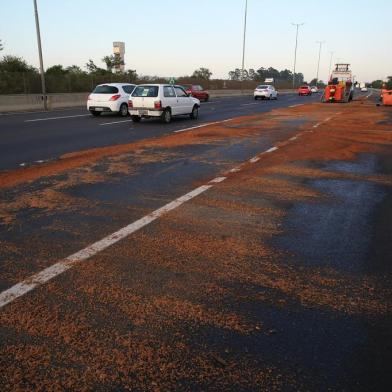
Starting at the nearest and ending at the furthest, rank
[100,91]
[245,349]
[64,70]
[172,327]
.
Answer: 1. [245,349]
2. [172,327]
3. [100,91]
4. [64,70]

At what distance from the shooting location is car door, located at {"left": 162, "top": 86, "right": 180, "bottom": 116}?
1872cm

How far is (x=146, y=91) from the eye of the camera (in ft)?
61.2

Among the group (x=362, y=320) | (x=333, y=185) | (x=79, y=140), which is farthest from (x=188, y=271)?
(x=79, y=140)

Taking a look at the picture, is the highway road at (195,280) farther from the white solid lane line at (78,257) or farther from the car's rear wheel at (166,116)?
the car's rear wheel at (166,116)

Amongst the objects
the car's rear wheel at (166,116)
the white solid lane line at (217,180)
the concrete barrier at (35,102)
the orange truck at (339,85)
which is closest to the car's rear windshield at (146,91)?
the car's rear wheel at (166,116)

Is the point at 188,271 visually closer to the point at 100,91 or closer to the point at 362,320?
the point at 362,320

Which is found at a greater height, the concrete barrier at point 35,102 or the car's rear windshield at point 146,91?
the car's rear windshield at point 146,91

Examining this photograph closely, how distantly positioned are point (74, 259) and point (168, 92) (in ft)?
51.2

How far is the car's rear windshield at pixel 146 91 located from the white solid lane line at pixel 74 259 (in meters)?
13.2

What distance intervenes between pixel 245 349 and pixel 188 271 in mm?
1255

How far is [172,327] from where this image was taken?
3111 millimetres

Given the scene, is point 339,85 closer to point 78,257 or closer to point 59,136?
point 59,136

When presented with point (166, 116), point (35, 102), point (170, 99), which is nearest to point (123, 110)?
point (170, 99)

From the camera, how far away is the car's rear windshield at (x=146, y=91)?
1853 cm
